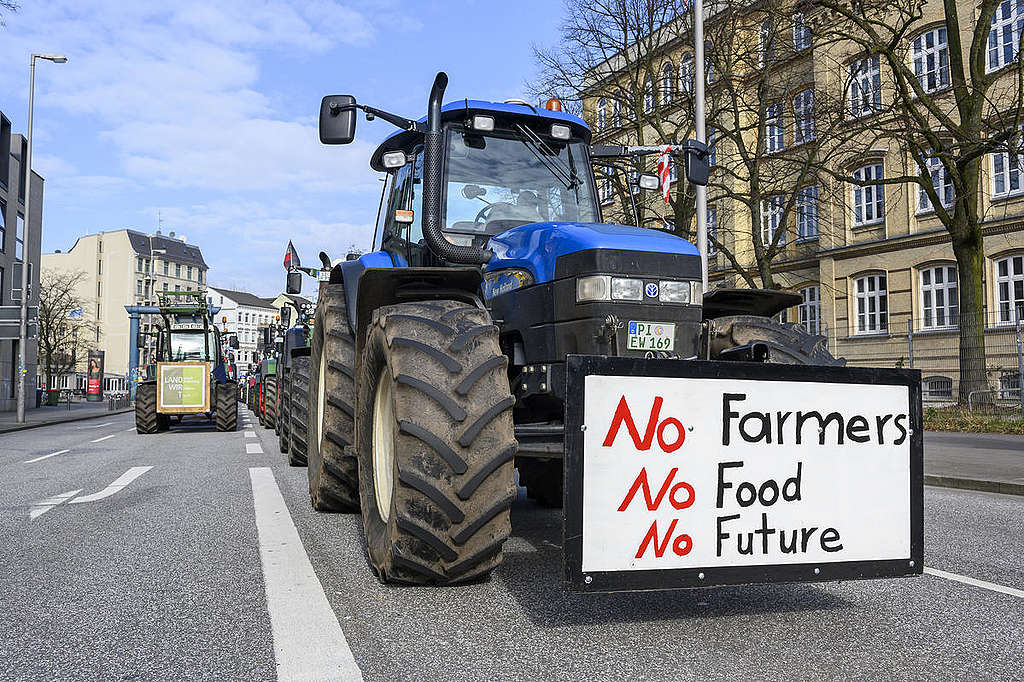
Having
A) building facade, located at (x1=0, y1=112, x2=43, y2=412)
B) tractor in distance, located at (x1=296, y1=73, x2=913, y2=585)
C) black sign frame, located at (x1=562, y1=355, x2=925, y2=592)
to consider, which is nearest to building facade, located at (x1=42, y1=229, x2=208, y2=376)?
building facade, located at (x1=0, y1=112, x2=43, y2=412)

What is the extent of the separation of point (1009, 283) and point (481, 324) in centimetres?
2693

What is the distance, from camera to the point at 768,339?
5191 mm

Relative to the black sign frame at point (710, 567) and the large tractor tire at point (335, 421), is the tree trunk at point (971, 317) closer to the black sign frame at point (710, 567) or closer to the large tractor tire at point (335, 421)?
the large tractor tire at point (335, 421)

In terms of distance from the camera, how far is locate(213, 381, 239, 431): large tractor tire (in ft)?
65.3

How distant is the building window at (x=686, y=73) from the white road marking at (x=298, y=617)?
2161cm

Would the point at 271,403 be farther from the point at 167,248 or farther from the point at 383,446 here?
the point at 167,248

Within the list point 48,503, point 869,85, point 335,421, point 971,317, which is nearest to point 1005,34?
point 869,85

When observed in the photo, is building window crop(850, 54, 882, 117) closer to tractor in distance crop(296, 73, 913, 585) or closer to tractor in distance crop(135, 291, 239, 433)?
tractor in distance crop(135, 291, 239, 433)

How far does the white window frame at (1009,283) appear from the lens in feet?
84.4

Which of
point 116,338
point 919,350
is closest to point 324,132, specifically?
Result: point 919,350

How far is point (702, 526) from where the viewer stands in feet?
11.1

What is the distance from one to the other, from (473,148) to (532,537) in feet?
8.32

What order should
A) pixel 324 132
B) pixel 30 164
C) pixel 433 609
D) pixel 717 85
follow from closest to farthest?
1. pixel 433 609
2. pixel 324 132
3. pixel 717 85
4. pixel 30 164

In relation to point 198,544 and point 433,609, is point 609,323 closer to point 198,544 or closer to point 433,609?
point 433,609
